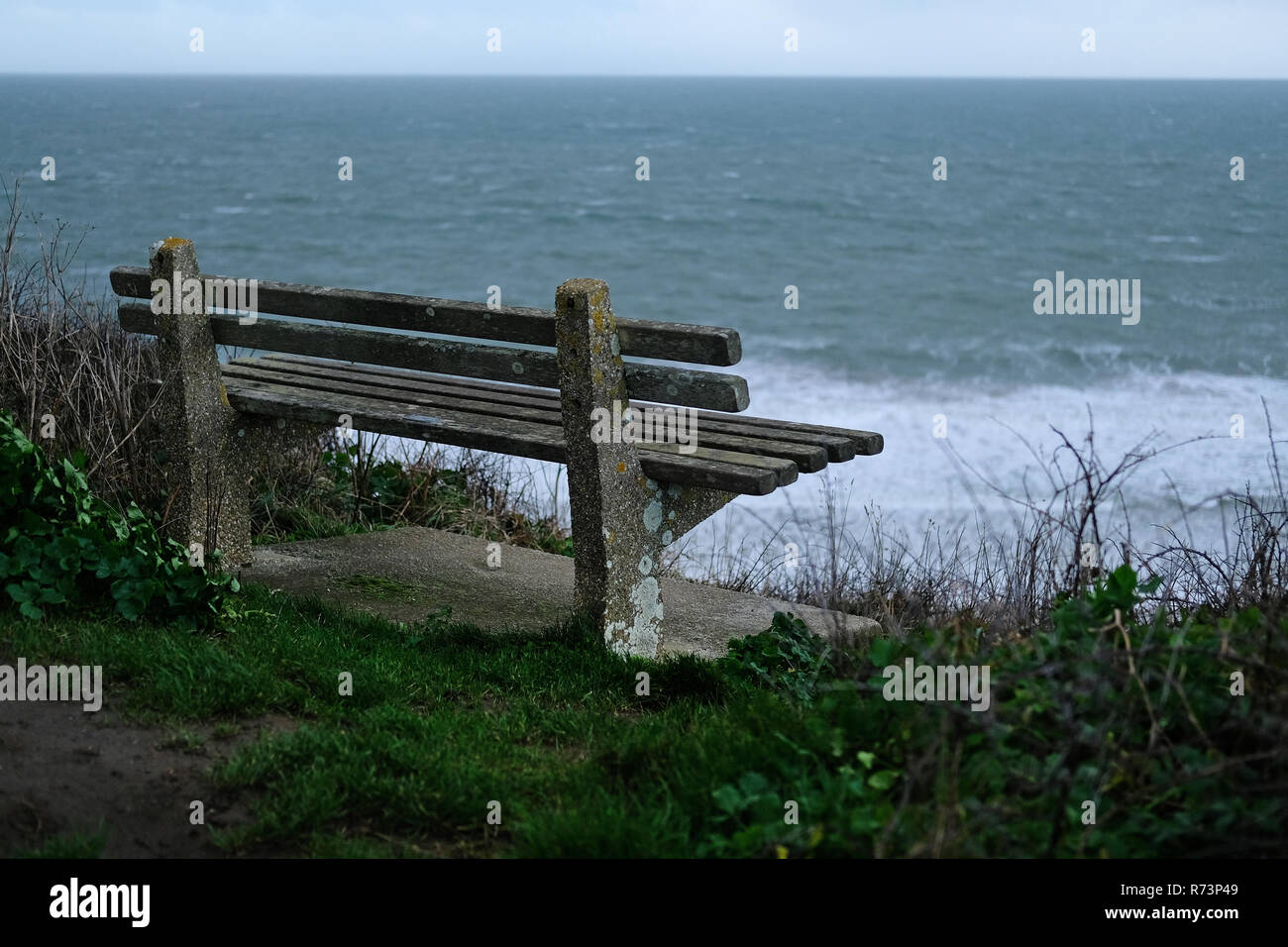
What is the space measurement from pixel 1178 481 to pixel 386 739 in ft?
37.4

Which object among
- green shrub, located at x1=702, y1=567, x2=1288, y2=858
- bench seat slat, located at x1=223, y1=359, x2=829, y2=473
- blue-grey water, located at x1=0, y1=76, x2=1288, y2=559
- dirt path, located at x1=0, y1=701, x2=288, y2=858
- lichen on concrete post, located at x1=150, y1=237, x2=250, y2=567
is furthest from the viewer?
blue-grey water, located at x1=0, y1=76, x2=1288, y2=559

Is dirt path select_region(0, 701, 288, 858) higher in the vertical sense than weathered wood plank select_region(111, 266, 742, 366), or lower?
lower

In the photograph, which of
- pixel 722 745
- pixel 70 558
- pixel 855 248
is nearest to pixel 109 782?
pixel 70 558

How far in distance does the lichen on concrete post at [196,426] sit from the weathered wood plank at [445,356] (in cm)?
14

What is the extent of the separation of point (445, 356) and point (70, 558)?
4.72ft

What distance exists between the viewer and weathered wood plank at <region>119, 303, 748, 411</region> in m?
4.11

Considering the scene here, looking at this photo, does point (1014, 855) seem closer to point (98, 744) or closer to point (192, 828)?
point (192, 828)

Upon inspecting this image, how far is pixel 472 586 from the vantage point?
5.39m

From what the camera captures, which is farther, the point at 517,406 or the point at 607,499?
the point at 517,406

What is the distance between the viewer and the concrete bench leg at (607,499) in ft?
13.5

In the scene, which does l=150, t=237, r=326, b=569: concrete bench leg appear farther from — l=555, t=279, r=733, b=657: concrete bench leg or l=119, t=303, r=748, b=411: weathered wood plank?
l=555, t=279, r=733, b=657: concrete bench leg

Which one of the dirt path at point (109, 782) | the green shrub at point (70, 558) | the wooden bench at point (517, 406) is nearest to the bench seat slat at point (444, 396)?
the wooden bench at point (517, 406)

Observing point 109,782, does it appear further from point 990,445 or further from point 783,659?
point 990,445

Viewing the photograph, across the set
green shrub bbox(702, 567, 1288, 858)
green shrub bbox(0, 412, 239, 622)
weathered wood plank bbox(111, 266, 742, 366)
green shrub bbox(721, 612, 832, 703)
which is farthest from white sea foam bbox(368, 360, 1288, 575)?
green shrub bbox(702, 567, 1288, 858)
